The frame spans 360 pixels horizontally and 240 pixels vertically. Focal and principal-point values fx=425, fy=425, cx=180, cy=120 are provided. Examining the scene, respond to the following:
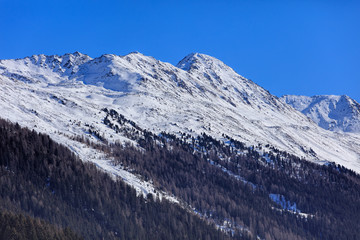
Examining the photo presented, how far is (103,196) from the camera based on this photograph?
14862cm

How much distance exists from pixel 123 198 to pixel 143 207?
805 cm

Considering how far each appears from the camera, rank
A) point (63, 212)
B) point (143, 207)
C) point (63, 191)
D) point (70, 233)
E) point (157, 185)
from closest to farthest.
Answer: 1. point (70, 233)
2. point (63, 212)
3. point (63, 191)
4. point (143, 207)
5. point (157, 185)

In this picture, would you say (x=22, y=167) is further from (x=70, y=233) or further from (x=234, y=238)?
(x=234, y=238)

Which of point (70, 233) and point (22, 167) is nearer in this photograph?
point (70, 233)

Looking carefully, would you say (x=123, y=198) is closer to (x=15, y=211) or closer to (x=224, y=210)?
(x=15, y=211)

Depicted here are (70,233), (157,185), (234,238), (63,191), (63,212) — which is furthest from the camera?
(157,185)

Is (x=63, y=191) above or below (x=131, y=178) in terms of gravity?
below

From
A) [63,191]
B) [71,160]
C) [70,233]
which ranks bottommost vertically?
[70,233]

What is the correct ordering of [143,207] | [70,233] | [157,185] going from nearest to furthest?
[70,233]
[143,207]
[157,185]

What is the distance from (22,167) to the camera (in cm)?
14688

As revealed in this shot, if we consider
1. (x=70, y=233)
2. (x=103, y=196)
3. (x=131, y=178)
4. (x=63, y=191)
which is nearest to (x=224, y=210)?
(x=131, y=178)

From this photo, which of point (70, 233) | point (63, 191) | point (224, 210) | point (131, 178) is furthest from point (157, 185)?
point (70, 233)

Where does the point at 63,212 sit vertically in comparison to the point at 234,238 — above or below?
below

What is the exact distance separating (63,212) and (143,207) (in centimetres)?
3214
